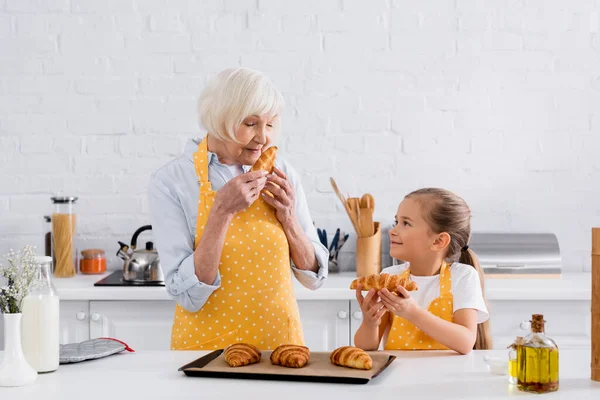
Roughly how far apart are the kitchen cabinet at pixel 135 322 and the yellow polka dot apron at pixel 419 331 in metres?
1.26

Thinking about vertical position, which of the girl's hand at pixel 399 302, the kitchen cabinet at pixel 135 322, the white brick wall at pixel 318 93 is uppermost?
the white brick wall at pixel 318 93

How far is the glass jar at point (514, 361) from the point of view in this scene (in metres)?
1.55

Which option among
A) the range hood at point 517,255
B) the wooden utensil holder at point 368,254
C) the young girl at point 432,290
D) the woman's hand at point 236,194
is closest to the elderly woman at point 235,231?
the woman's hand at point 236,194

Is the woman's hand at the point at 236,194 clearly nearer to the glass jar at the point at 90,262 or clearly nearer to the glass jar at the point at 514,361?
the glass jar at the point at 514,361

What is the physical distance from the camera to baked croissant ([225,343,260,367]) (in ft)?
5.58

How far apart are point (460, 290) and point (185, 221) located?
79cm

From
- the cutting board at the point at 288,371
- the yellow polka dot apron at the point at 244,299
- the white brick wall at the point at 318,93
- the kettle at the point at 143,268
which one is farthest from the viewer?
the white brick wall at the point at 318,93

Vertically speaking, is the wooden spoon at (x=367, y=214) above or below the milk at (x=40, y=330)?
above

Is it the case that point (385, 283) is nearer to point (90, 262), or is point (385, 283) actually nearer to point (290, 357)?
point (290, 357)

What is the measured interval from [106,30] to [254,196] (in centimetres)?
182

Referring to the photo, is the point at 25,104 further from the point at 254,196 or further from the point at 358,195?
the point at 254,196

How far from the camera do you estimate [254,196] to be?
7.13 ft

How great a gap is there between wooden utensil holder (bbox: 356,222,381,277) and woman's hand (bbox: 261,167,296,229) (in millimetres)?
1156

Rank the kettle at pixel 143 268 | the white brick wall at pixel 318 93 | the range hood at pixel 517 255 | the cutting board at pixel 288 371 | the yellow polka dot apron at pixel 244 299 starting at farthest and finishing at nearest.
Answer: the white brick wall at pixel 318 93 < the range hood at pixel 517 255 < the kettle at pixel 143 268 < the yellow polka dot apron at pixel 244 299 < the cutting board at pixel 288 371
